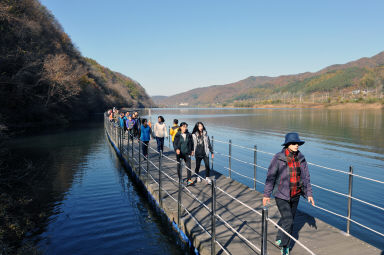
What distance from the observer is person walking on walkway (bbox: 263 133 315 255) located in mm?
3857

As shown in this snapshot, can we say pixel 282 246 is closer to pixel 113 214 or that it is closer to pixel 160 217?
pixel 160 217

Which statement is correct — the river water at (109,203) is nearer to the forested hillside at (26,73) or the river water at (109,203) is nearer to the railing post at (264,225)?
the railing post at (264,225)

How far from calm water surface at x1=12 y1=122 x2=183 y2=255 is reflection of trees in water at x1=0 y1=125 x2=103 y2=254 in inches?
1.5

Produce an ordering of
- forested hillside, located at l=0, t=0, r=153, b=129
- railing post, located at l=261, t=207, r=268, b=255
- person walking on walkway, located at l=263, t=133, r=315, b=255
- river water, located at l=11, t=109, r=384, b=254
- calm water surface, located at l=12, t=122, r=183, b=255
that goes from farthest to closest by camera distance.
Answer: forested hillside, located at l=0, t=0, r=153, b=129 → river water, located at l=11, t=109, r=384, b=254 → calm water surface, located at l=12, t=122, r=183, b=255 → person walking on walkway, located at l=263, t=133, r=315, b=255 → railing post, located at l=261, t=207, r=268, b=255

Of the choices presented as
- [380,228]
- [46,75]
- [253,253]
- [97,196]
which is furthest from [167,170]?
[46,75]

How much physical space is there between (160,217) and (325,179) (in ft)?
31.0

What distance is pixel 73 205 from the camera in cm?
812

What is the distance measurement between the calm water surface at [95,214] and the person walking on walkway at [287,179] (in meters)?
2.53

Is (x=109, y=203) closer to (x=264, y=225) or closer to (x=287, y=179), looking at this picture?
(x=287, y=179)

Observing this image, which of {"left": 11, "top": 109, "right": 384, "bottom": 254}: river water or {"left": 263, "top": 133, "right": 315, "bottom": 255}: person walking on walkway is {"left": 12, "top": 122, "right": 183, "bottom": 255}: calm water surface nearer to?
{"left": 11, "top": 109, "right": 384, "bottom": 254}: river water

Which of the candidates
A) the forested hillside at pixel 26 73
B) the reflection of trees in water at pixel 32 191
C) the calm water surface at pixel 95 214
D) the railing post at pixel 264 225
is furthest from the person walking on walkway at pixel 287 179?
the forested hillside at pixel 26 73

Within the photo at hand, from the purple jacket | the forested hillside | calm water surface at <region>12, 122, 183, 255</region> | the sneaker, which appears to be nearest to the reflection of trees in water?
calm water surface at <region>12, 122, 183, 255</region>

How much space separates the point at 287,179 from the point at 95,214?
565 cm

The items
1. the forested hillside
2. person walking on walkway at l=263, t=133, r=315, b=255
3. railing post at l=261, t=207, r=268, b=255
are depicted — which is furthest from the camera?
the forested hillside
